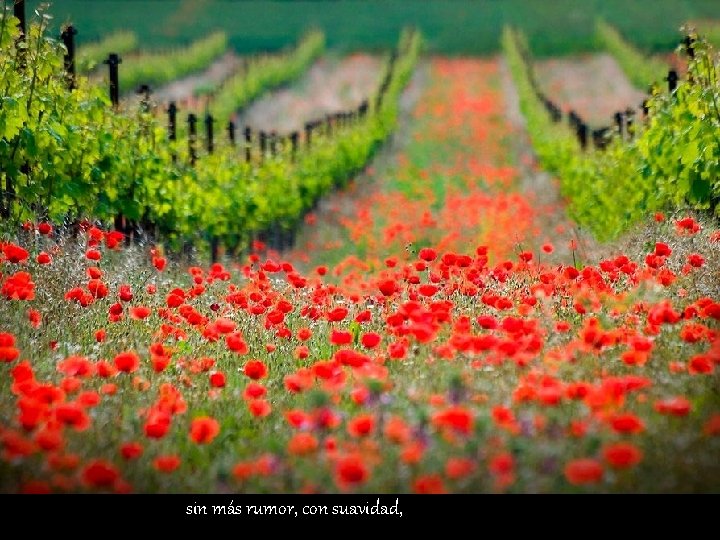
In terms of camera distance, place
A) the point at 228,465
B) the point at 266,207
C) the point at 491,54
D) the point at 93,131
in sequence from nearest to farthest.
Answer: the point at 228,465
the point at 93,131
the point at 266,207
the point at 491,54

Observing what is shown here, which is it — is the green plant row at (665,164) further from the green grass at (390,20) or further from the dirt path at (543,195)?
Result: the green grass at (390,20)

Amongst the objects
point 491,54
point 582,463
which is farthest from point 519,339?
point 491,54

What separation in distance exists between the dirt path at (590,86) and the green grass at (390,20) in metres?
2.14

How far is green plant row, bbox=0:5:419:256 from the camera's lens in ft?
24.1

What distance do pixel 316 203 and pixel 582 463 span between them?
1698 centimetres

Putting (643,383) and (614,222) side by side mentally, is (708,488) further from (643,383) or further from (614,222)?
(614,222)

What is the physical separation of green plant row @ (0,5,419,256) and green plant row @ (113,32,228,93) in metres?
21.9

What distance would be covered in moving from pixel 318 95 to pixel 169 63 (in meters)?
6.94

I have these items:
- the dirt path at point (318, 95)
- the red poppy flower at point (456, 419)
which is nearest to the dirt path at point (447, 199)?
the dirt path at point (318, 95)

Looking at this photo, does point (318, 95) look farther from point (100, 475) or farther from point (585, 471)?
point (585, 471)

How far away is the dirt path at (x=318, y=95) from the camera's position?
1265 inches

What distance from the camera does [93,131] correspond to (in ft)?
28.6

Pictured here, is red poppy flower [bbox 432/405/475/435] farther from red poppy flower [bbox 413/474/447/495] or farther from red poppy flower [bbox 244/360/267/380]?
red poppy flower [bbox 244/360/267/380]

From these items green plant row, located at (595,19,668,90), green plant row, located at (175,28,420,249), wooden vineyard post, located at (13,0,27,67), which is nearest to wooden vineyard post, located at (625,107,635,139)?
green plant row, located at (175,28,420,249)
